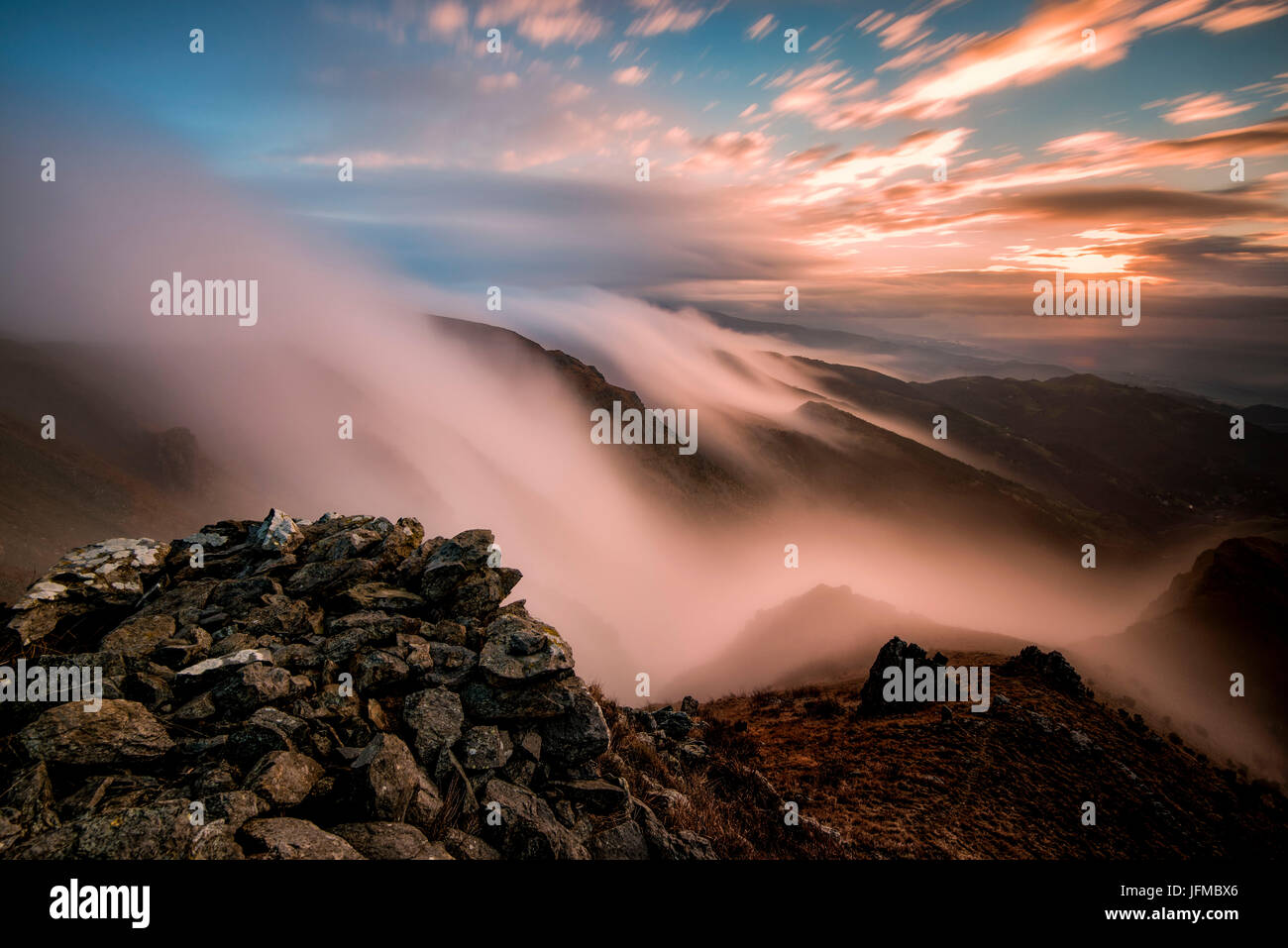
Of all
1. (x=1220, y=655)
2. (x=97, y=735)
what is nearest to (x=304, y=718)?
(x=97, y=735)

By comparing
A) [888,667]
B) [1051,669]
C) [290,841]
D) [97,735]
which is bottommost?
[1051,669]

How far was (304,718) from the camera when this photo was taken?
877 centimetres

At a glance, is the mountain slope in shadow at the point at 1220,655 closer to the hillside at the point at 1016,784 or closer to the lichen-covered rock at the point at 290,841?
the hillside at the point at 1016,784

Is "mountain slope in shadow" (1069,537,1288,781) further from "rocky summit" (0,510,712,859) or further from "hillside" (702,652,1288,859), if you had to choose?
"rocky summit" (0,510,712,859)

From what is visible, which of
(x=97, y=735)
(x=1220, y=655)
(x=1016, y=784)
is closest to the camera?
(x=97, y=735)

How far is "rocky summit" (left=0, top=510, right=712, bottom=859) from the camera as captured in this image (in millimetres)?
6688

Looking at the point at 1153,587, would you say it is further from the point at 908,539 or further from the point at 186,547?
the point at 186,547

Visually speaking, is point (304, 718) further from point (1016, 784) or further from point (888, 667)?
point (888, 667)

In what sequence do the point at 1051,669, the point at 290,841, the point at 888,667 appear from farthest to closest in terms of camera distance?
the point at 1051,669 < the point at 888,667 < the point at 290,841

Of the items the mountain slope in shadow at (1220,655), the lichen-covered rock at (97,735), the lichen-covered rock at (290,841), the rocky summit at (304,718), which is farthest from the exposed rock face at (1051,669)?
the lichen-covered rock at (97,735)

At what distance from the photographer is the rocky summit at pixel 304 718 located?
6.69 meters

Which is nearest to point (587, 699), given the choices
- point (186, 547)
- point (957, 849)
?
point (957, 849)

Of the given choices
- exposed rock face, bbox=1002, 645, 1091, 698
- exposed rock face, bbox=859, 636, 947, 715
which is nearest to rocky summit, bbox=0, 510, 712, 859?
exposed rock face, bbox=859, 636, 947, 715
